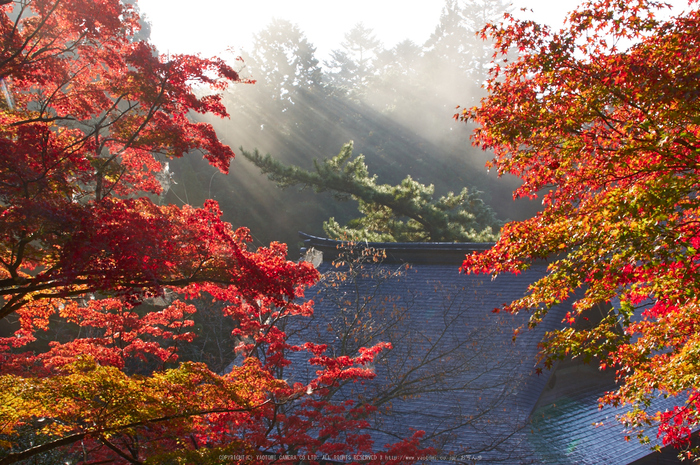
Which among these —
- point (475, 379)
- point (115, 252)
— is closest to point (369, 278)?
point (475, 379)

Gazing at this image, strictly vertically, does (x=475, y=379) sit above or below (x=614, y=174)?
below

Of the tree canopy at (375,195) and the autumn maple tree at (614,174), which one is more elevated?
the tree canopy at (375,195)

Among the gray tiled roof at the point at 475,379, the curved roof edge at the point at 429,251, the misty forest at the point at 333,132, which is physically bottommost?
the gray tiled roof at the point at 475,379

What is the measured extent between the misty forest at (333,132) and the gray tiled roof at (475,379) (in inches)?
625

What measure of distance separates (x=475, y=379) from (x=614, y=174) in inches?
137

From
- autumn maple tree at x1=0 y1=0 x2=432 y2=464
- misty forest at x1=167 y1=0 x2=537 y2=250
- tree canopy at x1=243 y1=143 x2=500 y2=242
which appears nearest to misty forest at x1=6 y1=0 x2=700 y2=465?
autumn maple tree at x1=0 y1=0 x2=432 y2=464

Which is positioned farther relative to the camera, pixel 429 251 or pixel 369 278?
pixel 429 251

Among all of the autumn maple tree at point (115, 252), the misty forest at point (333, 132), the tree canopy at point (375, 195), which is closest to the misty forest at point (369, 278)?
the autumn maple tree at point (115, 252)

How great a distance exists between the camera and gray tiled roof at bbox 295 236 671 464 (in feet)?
17.5

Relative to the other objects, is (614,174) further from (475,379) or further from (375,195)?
(375,195)

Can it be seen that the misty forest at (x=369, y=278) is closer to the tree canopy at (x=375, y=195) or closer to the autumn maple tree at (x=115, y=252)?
the autumn maple tree at (x=115, y=252)

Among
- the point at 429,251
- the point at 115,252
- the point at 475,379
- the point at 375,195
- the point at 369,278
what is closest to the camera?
the point at 115,252

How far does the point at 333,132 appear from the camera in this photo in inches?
1081

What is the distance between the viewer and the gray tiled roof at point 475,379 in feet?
17.5
